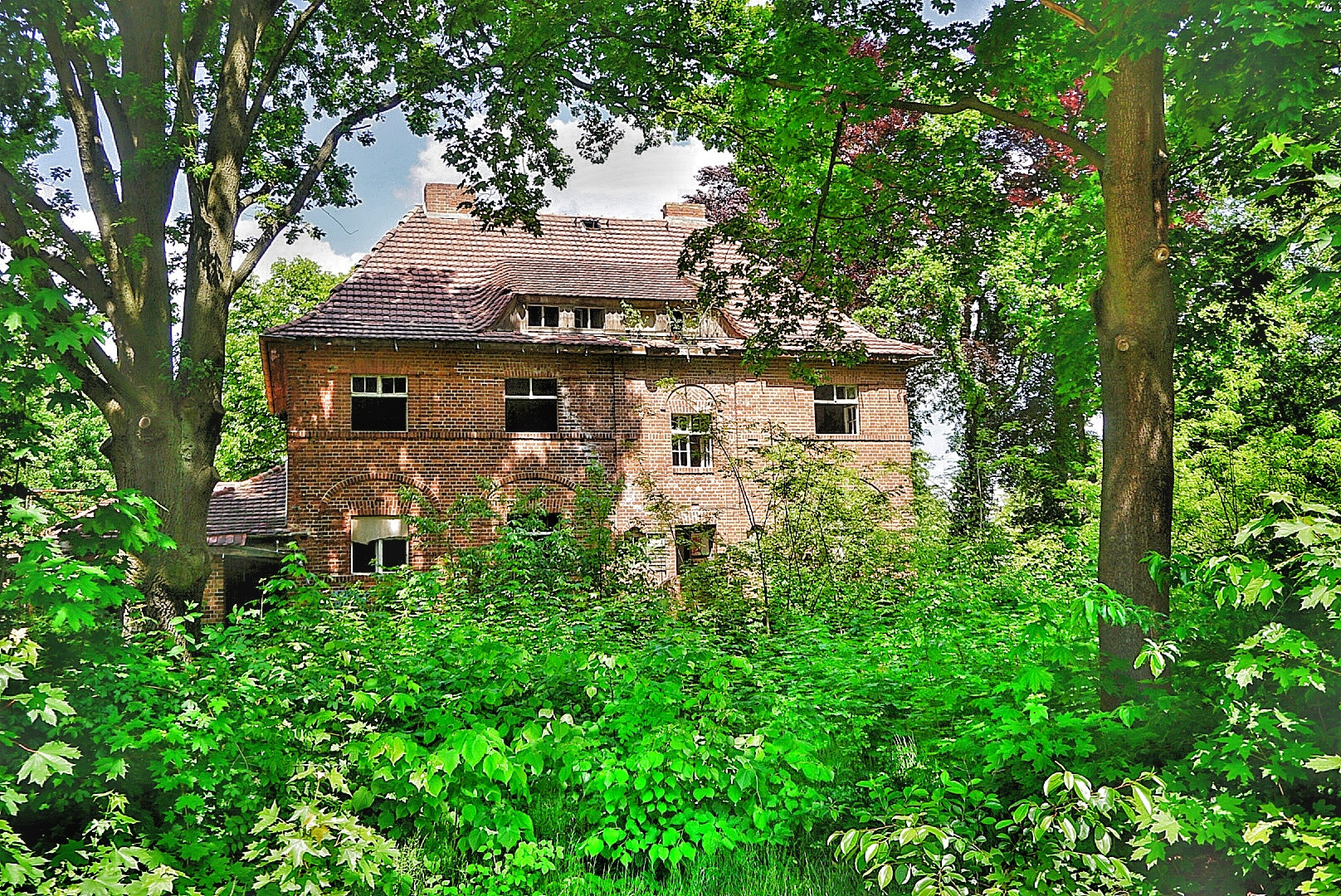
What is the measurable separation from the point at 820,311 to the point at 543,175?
13.9 feet

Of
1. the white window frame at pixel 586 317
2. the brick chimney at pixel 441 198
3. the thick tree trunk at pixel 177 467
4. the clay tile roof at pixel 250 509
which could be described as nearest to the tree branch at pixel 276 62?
the thick tree trunk at pixel 177 467

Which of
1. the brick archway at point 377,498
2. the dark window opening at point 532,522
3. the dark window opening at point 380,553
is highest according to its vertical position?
the brick archway at point 377,498

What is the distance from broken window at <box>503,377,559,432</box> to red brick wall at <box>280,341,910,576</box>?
0.19 m

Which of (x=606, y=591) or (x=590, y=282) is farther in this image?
(x=590, y=282)

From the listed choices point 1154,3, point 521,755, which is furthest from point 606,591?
point 1154,3

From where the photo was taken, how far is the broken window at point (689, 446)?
21.2 meters

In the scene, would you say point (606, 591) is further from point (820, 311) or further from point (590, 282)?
point (590, 282)

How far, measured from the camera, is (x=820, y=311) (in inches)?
436

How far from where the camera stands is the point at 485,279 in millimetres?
21906

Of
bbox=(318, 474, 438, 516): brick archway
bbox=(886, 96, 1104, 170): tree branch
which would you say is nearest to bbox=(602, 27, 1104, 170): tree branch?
bbox=(886, 96, 1104, 170): tree branch

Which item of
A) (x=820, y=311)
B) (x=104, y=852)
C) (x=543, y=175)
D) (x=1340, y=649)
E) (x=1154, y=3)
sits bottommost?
(x=104, y=852)

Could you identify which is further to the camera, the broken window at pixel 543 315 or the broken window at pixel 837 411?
the broken window at pixel 837 411

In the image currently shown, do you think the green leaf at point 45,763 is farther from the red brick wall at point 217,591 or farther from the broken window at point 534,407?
the red brick wall at point 217,591

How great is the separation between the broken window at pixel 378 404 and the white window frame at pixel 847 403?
9.47m
